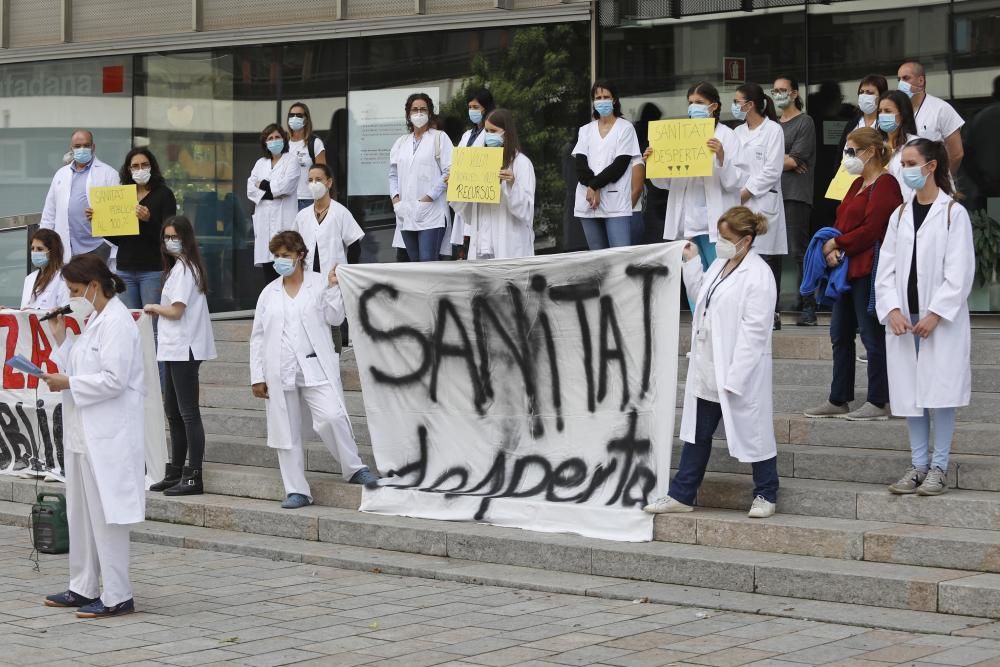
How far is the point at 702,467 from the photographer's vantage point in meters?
8.90

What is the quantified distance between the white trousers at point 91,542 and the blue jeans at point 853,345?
4.68 m

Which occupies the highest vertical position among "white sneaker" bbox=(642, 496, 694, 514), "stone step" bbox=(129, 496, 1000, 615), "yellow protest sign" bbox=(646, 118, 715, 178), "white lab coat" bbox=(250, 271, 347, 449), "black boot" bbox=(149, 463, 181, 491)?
"yellow protest sign" bbox=(646, 118, 715, 178)

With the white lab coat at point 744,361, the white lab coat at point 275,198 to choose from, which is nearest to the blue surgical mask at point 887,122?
the white lab coat at point 744,361

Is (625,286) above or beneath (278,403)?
above

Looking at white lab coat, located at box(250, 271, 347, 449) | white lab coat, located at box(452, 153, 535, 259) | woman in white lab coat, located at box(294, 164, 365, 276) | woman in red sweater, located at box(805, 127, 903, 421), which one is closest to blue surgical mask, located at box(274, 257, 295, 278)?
white lab coat, located at box(250, 271, 347, 449)

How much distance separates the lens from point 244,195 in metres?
17.2

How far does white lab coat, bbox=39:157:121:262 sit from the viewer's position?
13930 millimetres

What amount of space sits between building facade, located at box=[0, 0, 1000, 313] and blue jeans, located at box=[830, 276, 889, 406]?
3970 mm

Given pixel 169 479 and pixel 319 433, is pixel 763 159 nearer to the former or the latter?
pixel 319 433

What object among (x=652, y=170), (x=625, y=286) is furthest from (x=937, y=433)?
(x=652, y=170)

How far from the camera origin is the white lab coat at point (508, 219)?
1155cm

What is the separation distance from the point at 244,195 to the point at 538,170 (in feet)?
13.2

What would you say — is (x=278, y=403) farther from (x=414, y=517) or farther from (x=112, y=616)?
(x=112, y=616)

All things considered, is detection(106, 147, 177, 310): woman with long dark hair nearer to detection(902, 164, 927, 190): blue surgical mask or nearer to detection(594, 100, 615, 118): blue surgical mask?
detection(594, 100, 615, 118): blue surgical mask
